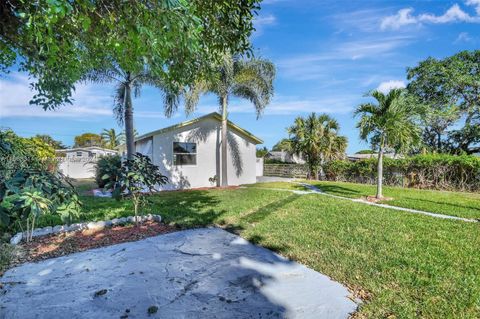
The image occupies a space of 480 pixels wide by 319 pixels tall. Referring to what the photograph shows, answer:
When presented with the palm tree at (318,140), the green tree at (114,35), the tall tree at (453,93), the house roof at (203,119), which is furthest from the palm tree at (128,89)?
the tall tree at (453,93)

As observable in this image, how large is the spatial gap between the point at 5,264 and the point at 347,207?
25.1ft

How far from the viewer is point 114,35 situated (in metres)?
3.01

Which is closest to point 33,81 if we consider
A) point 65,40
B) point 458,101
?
point 65,40

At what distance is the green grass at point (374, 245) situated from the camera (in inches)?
117

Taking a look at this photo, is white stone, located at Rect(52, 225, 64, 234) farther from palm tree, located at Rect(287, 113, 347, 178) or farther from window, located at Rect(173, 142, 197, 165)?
palm tree, located at Rect(287, 113, 347, 178)

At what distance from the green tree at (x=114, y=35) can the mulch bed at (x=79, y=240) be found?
2.36 meters

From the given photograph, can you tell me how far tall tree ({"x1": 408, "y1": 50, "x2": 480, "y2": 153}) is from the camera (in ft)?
66.1

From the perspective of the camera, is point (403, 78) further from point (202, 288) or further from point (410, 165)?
point (202, 288)

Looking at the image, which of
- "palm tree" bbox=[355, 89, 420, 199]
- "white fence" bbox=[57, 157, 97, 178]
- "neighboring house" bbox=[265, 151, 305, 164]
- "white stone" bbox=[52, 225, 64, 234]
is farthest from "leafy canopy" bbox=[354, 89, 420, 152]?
"white fence" bbox=[57, 157, 97, 178]

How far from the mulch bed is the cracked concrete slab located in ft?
1.29

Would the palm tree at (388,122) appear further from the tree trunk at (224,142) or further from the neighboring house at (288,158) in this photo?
the neighboring house at (288,158)

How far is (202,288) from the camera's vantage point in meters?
3.23

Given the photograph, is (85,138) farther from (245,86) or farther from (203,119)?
(245,86)

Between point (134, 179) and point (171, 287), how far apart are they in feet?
10.6
